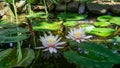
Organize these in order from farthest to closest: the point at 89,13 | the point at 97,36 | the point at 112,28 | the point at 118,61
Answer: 1. the point at 89,13
2. the point at 112,28
3. the point at 97,36
4. the point at 118,61

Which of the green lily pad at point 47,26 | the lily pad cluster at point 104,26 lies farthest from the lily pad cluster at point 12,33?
the lily pad cluster at point 104,26

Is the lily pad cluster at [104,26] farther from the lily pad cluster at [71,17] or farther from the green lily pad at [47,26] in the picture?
the green lily pad at [47,26]

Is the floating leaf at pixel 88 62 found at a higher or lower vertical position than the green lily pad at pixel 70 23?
higher

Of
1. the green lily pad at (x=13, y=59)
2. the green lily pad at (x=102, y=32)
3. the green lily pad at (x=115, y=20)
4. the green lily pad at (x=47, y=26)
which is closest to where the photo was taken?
the green lily pad at (x=13, y=59)

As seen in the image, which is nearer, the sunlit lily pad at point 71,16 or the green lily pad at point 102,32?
the green lily pad at point 102,32

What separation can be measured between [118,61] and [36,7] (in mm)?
2869

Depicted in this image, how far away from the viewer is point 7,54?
1.72m

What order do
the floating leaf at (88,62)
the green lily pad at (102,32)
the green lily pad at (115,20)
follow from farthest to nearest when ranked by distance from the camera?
the green lily pad at (115,20) → the green lily pad at (102,32) → the floating leaf at (88,62)

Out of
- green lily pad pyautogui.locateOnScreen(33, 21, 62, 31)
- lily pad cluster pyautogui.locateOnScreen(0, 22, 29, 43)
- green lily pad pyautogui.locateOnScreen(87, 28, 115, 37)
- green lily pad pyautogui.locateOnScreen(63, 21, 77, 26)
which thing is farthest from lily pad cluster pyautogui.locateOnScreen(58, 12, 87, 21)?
lily pad cluster pyautogui.locateOnScreen(0, 22, 29, 43)

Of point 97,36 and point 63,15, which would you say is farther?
point 63,15

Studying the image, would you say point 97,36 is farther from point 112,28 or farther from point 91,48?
point 91,48

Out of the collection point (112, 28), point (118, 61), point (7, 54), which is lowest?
point (112, 28)

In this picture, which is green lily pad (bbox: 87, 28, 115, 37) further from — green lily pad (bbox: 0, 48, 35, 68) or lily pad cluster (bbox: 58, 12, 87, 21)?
green lily pad (bbox: 0, 48, 35, 68)

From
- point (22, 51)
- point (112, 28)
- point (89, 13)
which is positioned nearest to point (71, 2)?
point (89, 13)
